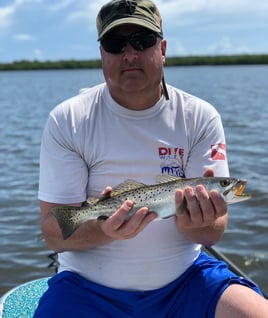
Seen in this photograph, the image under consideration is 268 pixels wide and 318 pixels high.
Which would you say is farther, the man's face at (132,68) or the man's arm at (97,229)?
the man's face at (132,68)

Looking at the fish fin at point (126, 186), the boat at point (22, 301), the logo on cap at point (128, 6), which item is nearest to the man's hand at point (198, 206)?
the fish fin at point (126, 186)

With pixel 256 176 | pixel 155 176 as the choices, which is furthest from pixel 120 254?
pixel 256 176

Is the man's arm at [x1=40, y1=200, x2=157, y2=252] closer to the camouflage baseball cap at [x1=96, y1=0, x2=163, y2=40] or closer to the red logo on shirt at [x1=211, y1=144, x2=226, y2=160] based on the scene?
the red logo on shirt at [x1=211, y1=144, x2=226, y2=160]

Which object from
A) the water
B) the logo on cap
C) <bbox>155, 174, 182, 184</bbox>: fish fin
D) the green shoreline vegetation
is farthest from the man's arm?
the green shoreline vegetation

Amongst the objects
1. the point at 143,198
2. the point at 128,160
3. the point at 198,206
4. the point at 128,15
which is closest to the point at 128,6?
the point at 128,15

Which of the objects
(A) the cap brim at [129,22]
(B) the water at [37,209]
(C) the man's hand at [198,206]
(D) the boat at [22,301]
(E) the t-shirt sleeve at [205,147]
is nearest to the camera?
(C) the man's hand at [198,206]

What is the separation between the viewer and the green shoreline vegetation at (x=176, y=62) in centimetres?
8569

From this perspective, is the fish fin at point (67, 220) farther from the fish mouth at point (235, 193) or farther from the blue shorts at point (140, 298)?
the fish mouth at point (235, 193)

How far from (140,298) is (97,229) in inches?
20.1

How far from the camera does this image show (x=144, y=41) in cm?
348

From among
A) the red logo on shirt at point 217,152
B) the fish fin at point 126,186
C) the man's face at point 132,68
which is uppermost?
the man's face at point 132,68

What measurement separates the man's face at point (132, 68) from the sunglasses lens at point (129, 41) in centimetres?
2

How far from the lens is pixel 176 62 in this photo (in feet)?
283

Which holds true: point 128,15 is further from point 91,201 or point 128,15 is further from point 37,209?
point 37,209
